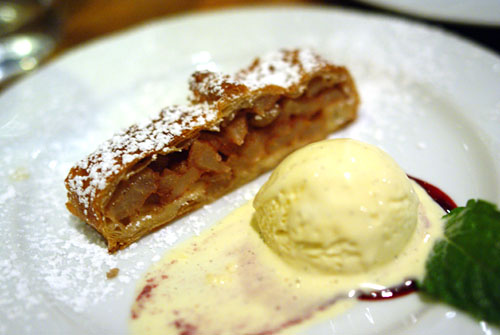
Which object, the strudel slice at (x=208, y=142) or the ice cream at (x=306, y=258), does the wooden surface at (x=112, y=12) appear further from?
the ice cream at (x=306, y=258)

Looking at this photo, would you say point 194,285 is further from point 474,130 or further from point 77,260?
point 474,130

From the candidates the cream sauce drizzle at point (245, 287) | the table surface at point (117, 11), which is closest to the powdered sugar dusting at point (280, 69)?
the cream sauce drizzle at point (245, 287)

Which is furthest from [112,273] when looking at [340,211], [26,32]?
[26,32]

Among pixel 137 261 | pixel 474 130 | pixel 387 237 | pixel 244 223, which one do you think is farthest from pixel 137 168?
pixel 474 130

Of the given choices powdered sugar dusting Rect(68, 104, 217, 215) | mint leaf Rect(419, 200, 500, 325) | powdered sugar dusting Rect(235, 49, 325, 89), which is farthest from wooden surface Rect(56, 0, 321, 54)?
mint leaf Rect(419, 200, 500, 325)

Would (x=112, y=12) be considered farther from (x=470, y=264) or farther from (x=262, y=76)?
(x=470, y=264)
